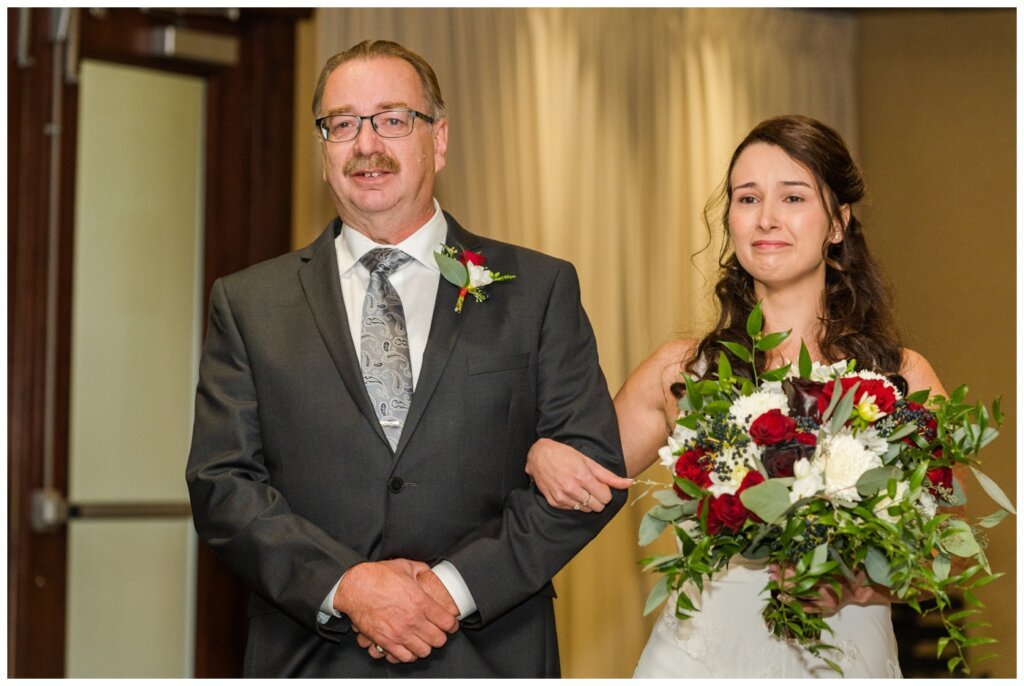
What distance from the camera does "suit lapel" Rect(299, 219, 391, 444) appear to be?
2.55m

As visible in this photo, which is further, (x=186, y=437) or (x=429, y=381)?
(x=186, y=437)

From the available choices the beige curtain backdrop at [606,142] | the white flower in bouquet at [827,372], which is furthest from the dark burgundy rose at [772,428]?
the beige curtain backdrop at [606,142]

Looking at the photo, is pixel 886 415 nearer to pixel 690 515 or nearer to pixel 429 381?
pixel 690 515

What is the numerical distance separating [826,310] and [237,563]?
148cm

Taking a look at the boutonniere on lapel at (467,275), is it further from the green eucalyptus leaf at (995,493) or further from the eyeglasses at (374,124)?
the green eucalyptus leaf at (995,493)

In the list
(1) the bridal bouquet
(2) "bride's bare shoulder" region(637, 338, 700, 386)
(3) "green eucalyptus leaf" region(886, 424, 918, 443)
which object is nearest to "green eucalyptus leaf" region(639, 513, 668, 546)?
(1) the bridal bouquet

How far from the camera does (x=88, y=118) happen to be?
4.59 metres

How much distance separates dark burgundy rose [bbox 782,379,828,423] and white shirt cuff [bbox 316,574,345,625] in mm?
900

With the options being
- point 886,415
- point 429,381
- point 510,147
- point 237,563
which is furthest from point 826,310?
point 510,147

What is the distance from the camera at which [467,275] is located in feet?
8.69

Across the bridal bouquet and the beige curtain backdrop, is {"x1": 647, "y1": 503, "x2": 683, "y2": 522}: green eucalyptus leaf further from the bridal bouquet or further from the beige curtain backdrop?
the beige curtain backdrop

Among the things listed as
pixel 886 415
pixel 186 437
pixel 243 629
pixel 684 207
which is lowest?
pixel 243 629

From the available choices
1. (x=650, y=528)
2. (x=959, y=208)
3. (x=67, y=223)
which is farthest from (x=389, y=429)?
(x=959, y=208)

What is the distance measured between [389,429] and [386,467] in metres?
0.08
